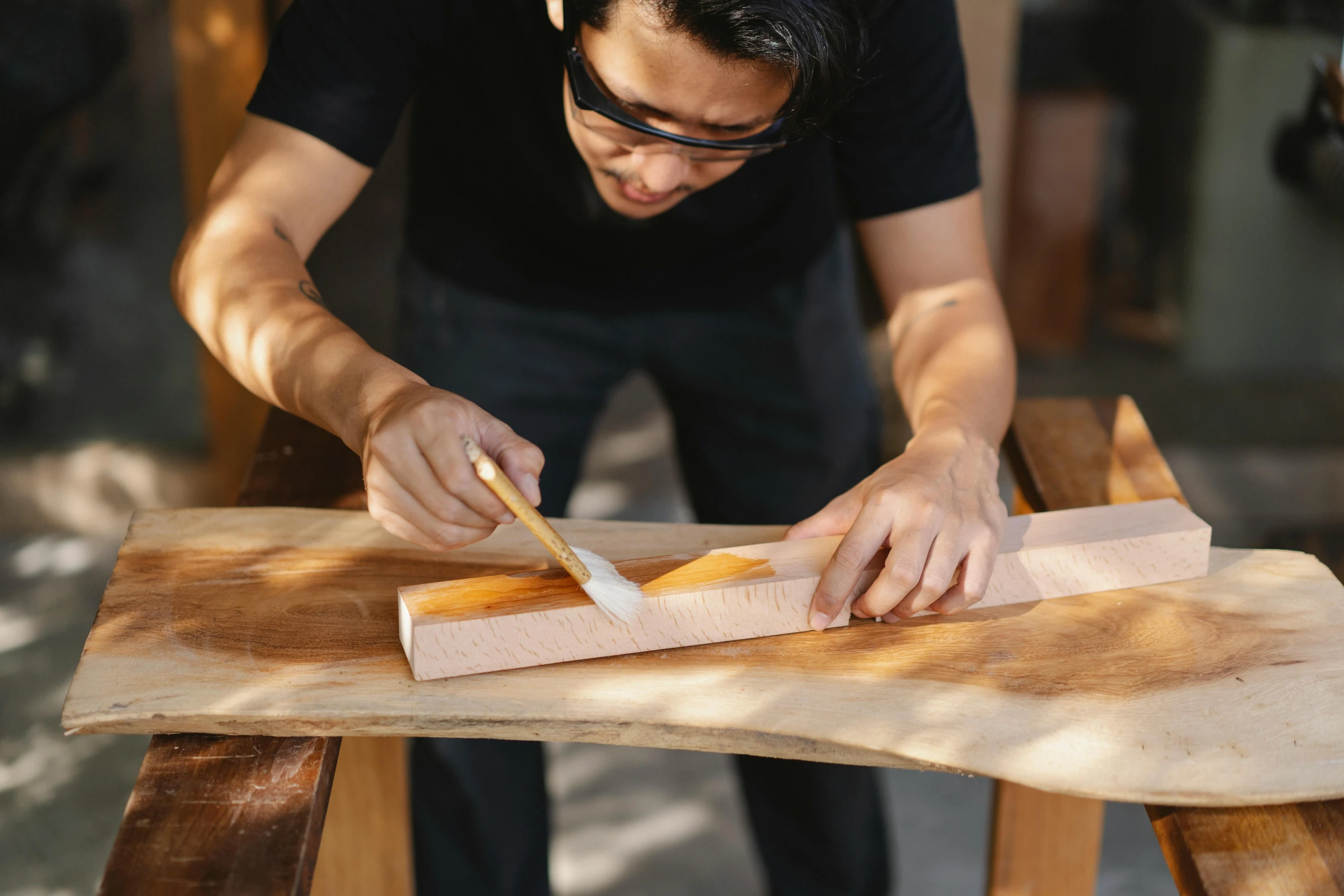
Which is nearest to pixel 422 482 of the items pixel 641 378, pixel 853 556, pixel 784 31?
pixel 853 556

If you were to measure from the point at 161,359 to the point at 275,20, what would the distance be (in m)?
0.88

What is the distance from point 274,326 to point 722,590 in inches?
22.4

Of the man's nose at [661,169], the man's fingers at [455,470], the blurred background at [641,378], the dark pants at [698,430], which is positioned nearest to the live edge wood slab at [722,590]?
the man's fingers at [455,470]

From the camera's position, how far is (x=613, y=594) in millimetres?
1144

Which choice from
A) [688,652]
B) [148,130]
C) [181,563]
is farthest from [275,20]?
[688,652]

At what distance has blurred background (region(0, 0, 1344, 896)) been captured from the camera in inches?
94.5

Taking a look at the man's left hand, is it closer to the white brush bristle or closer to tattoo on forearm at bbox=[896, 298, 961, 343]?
the white brush bristle

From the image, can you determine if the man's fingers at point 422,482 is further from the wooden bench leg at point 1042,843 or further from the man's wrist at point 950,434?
the wooden bench leg at point 1042,843

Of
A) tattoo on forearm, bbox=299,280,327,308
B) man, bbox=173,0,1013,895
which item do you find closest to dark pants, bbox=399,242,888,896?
man, bbox=173,0,1013,895

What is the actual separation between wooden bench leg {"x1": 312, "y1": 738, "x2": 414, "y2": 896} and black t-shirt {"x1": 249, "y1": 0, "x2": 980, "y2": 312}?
2.32ft

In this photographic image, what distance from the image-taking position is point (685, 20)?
108 centimetres

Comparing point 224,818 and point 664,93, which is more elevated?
point 664,93

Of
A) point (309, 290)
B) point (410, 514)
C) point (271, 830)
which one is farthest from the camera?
point (309, 290)

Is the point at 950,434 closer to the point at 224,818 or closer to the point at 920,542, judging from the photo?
the point at 920,542
